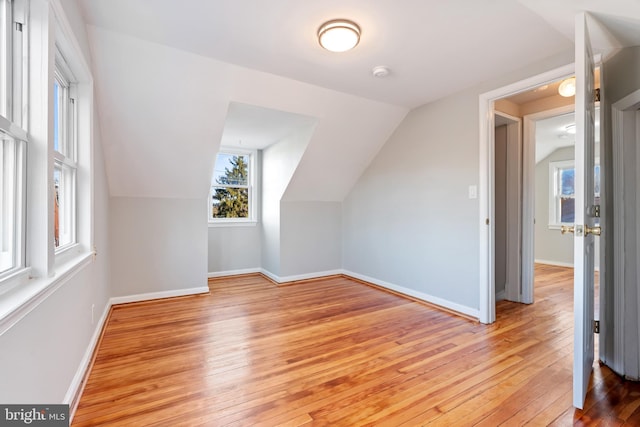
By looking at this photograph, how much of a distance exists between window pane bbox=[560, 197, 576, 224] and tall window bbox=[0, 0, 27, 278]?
7.52 meters

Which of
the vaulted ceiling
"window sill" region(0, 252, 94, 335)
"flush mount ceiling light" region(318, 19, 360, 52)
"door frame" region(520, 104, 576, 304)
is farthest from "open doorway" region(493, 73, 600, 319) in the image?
"window sill" region(0, 252, 94, 335)

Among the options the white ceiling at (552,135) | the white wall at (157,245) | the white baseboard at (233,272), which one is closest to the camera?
the white wall at (157,245)

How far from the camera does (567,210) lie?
5.86 m

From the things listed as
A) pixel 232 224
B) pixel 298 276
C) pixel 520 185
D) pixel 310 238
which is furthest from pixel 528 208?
pixel 232 224

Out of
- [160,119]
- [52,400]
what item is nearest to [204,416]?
[52,400]

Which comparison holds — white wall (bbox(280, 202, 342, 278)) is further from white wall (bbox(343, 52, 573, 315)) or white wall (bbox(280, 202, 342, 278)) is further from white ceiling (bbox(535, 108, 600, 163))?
white ceiling (bbox(535, 108, 600, 163))

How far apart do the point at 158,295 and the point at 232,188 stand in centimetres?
206

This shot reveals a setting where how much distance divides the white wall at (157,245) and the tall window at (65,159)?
1367 mm

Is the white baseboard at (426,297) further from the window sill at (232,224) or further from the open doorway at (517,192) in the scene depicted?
the window sill at (232,224)

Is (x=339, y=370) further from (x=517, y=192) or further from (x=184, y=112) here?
(x=517, y=192)

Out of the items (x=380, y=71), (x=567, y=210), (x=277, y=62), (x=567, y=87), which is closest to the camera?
(x=277, y=62)

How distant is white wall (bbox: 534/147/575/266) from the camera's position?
222 inches

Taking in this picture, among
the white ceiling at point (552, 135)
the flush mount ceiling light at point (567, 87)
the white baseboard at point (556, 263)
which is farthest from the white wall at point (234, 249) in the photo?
the white baseboard at point (556, 263)

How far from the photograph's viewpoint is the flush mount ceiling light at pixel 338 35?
1.99 m
